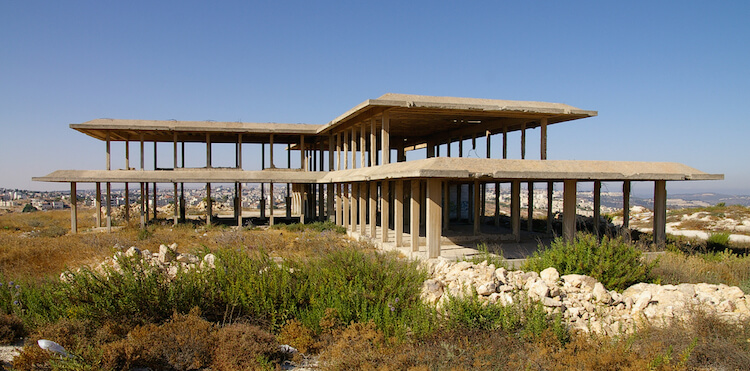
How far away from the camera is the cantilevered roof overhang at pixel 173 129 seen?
2303 cm

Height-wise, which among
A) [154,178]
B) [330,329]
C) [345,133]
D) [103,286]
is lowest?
[330,329]

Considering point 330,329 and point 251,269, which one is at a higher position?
point 251,269

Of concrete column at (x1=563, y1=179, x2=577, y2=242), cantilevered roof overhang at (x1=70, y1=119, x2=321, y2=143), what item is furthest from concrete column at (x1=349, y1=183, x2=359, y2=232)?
concrete column at (x1=563, y1=179, x2=577, y2=242)

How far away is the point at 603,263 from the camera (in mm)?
9562

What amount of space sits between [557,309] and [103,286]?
8237mm

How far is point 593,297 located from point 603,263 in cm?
160

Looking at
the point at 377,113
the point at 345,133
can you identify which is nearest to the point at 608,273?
the point at 377,113

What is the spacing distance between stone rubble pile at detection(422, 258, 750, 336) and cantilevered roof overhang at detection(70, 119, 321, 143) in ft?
57.9

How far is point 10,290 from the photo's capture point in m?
8.58

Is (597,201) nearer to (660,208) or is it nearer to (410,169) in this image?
(660,208)

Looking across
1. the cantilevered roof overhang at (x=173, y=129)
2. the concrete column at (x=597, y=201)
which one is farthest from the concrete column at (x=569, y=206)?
the cantilevered roof overhang at (x=173, y=129)

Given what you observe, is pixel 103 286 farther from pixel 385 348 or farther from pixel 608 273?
pixel 608 273

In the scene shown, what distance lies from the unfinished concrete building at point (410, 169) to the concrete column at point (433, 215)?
1.2 inches

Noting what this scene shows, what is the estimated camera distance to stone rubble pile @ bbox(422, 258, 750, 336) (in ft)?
25.1
